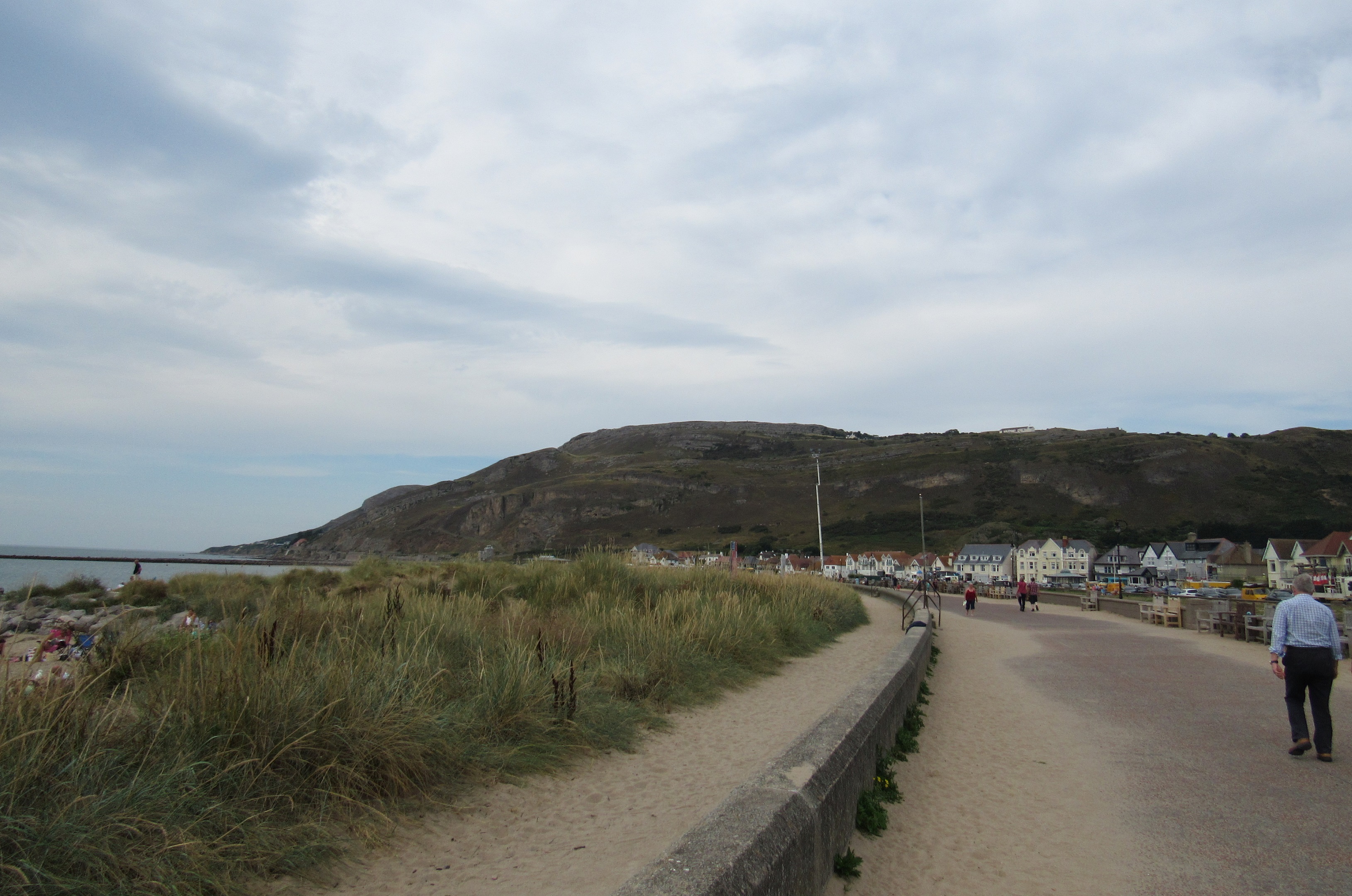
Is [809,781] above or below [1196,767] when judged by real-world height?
above

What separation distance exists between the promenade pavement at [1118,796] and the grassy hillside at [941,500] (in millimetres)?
76198

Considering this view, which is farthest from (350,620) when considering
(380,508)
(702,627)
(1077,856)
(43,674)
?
(380,508)

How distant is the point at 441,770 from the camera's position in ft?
14.9

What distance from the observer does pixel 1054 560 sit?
8112cm

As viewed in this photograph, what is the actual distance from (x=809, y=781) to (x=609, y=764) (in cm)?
236

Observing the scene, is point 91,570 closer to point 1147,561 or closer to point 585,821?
point 585,821

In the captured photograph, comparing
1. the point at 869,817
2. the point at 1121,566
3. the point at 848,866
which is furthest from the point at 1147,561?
the point at 848,866

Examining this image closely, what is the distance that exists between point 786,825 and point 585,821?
1737 mm

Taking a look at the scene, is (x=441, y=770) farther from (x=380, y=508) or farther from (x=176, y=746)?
(x=380, y=508)

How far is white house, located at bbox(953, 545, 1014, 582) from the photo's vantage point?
254ft

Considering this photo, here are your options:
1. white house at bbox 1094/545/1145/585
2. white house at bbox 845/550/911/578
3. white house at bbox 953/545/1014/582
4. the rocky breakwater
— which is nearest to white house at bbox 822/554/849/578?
white house at bbox 845/550/911/578

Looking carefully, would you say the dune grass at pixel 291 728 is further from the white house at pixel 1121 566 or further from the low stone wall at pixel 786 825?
the white house at pixel 1121 566

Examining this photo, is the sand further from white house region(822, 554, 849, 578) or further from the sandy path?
white house region(822, 554, 849, 578)

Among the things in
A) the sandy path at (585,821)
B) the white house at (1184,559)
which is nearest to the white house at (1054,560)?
the white house at (1184,559)
